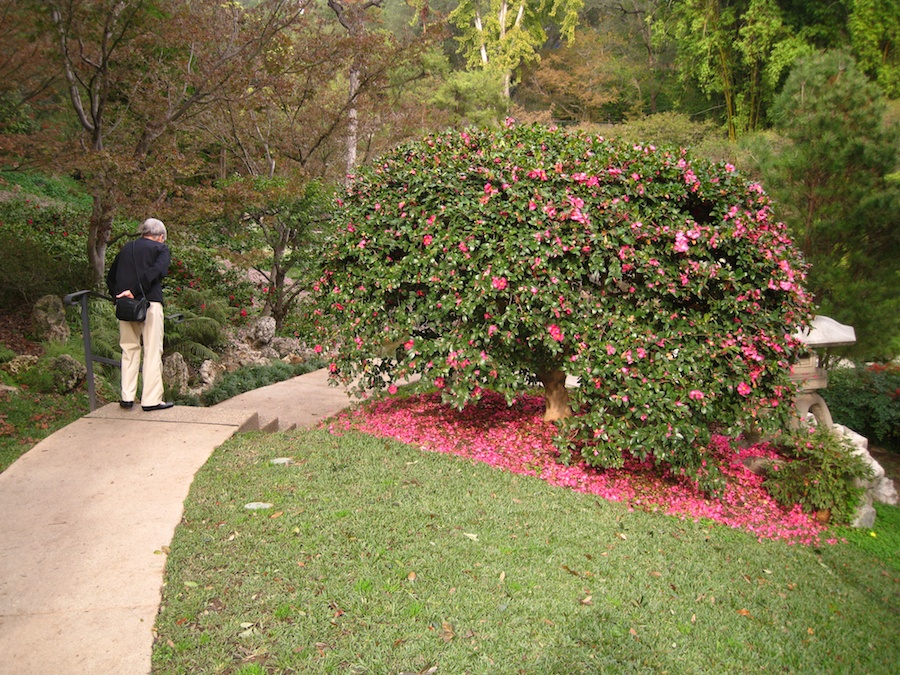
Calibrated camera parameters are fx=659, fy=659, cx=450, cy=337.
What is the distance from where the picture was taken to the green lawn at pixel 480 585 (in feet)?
8.60

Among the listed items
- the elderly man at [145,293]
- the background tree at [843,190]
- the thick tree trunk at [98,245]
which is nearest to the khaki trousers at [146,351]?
the elderly man at [145,293]

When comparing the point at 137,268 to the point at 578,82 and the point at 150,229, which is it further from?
the point at 578,82

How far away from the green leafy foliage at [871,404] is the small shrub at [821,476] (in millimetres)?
3221

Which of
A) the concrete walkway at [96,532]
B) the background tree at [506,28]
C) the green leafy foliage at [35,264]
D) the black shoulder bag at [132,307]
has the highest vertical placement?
the background tree at [506,28]

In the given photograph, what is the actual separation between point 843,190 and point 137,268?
735 cm

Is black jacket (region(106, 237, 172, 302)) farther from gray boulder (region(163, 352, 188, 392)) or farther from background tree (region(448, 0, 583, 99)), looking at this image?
background tree (region(448, 0, 583, 99))

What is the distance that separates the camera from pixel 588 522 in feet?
12.8

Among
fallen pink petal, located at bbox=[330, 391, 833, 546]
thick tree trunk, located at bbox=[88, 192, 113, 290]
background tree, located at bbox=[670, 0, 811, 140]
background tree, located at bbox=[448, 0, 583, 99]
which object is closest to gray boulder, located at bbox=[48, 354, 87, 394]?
thick tree trunk, located at bbox=[88, 192, 113, 290]

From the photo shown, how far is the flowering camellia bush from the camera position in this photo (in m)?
4.35

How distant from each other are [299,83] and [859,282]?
9428mm

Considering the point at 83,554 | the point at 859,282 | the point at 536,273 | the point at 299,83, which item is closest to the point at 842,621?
the point at 536,273

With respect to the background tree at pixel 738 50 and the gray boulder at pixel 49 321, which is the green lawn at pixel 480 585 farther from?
the background tree at pixel 738 50

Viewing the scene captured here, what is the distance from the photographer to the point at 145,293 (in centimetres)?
488

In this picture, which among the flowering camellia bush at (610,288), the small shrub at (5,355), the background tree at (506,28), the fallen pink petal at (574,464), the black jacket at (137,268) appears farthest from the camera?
the background tree at (506,28)
